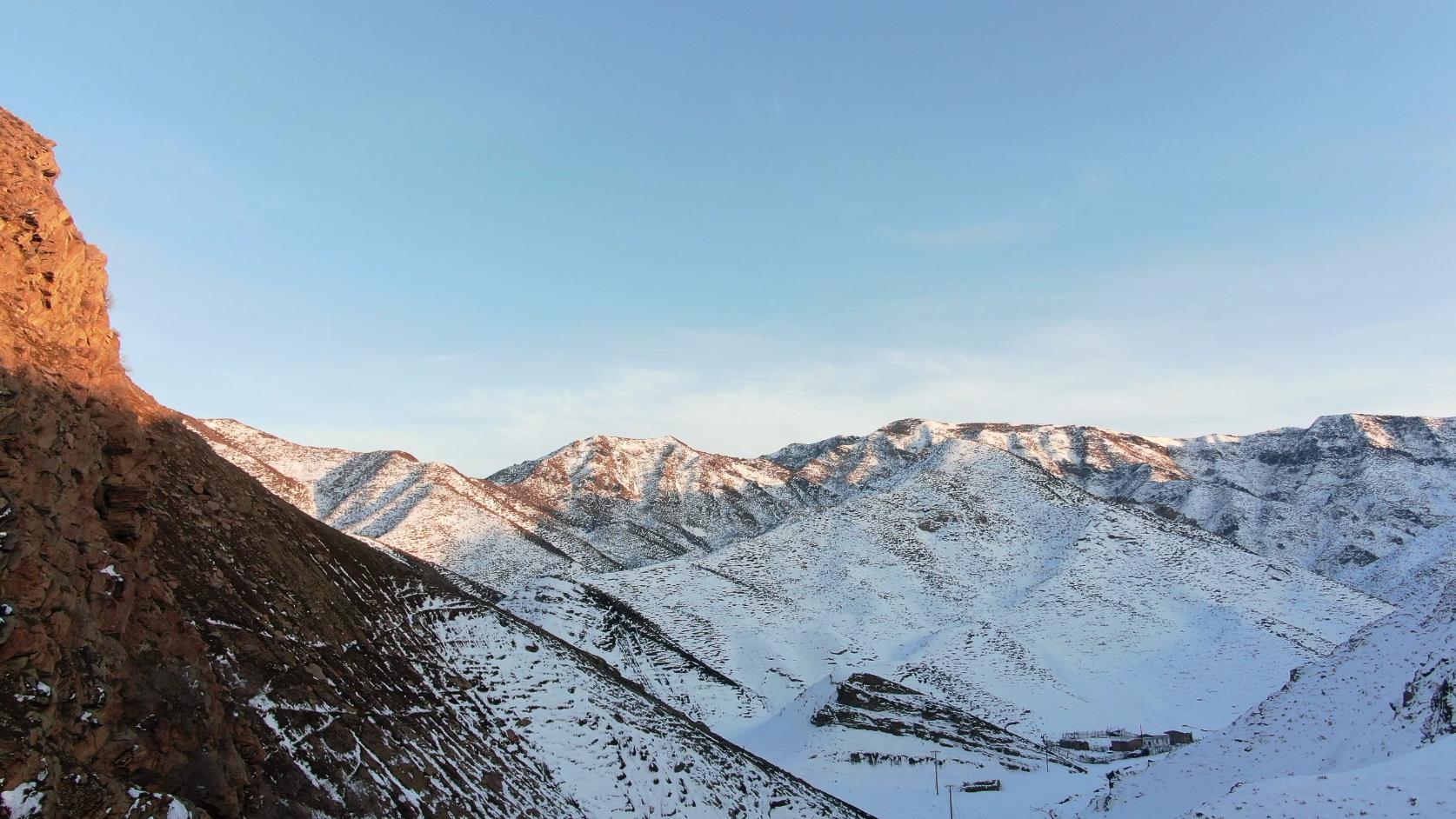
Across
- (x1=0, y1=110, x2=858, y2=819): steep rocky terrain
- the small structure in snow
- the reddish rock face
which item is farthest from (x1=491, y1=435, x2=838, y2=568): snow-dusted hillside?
the reddish rock face

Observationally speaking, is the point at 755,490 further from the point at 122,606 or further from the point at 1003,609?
the point at 122,606

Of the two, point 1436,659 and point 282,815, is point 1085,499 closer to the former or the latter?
point 1436,659

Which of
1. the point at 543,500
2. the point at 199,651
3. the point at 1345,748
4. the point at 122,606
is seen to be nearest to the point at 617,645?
the point at 1345,748

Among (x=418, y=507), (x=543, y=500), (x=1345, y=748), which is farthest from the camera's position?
(x=543, y=500)

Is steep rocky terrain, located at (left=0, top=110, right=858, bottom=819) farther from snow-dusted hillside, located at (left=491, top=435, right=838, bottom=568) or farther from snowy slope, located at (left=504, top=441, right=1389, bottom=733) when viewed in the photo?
snow-dusted hillside, located at (left=491, top=435, right=838, bottom=568)

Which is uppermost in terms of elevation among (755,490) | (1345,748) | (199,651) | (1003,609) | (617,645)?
(755,490)

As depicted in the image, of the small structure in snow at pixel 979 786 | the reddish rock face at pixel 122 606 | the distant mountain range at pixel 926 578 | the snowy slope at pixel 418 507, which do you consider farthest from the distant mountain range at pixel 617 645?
the snowy slope at pixel 418 507

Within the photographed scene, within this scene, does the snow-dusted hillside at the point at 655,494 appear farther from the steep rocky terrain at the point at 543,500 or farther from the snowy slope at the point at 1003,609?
the snowy slope at the point at 1003,609
